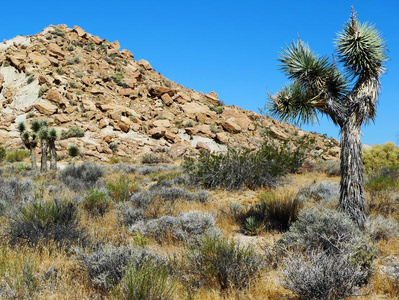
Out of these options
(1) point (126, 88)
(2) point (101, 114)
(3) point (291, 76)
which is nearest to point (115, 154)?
(2) point (101, 114)

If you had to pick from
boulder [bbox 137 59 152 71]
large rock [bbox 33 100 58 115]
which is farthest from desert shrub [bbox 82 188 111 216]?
boulder [bbox 137 59 152 71]

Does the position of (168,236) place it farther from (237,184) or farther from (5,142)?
(5,142)

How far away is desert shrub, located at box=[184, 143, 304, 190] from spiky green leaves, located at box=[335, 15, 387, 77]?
5.56 m

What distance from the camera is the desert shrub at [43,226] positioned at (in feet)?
15.8

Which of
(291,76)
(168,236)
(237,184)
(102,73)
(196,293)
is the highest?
(102,73)

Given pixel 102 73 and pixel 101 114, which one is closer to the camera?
pixel 101 114

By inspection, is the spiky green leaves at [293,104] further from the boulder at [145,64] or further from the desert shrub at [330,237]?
the boulder at [145,64]

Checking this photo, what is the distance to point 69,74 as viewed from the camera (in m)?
38.1

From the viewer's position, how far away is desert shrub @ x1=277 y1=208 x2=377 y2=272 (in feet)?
13.4

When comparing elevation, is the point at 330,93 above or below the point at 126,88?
below

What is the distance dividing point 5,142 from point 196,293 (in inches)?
1195

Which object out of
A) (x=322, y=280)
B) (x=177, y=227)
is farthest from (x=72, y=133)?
(x=322, y=280)

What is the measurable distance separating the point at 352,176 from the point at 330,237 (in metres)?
1.78

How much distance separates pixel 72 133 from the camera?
93.1ft
